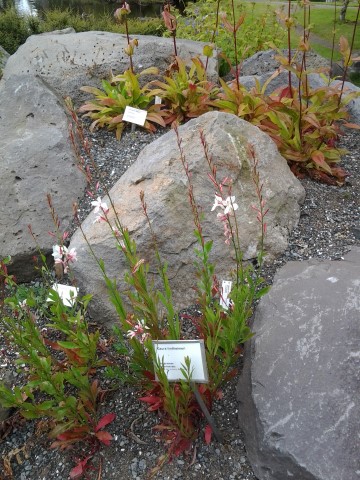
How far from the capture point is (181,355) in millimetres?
1856

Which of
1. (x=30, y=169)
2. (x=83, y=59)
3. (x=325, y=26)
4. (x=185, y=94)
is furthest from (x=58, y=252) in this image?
(x=325, y=26)

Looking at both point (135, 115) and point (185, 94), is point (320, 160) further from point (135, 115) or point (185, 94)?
point (135, 115)

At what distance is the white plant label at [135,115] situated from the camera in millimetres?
4277

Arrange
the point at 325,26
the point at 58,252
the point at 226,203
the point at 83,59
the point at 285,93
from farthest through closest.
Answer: the point at 325,26 → the point at 83,59 → the point at 285,93 → the point at 58,252 → the point at 226,203

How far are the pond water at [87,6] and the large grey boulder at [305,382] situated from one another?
707 inches

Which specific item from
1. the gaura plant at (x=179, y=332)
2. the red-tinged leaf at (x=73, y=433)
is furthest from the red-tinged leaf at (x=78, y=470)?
the gaura plant at (x=179, y=332)

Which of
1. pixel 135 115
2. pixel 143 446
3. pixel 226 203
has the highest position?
pixel 226 203

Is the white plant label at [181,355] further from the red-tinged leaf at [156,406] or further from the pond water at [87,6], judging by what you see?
the pond water at [87,6]

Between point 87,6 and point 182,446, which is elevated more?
point 182,446

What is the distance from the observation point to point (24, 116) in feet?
13.9

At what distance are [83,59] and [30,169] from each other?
1776 mm

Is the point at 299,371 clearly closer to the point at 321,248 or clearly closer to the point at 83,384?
the point at 83,384

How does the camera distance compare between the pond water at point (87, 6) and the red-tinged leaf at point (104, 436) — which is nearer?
the red-tinged leaf at point (104, 436)

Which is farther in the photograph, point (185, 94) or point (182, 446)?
point (185, 94)
